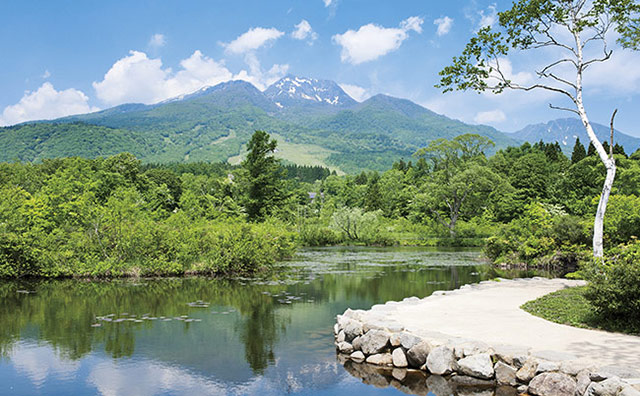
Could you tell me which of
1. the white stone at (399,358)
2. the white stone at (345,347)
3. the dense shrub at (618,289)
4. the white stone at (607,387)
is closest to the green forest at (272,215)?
the dense shrub at (618,289)

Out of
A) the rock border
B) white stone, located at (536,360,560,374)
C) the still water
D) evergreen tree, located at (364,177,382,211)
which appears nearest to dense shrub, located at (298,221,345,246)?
evergreen tree, located at (364,177,382,211)

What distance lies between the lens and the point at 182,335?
1012cm

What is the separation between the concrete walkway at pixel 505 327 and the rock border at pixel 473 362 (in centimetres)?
30

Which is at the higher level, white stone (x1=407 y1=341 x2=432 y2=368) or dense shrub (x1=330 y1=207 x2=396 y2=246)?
dense shrub (x1=330 y1=207 x2=396 y2=246)

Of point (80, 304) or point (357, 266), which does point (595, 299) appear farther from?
point (357, 266)

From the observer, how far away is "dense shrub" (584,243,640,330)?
786cm

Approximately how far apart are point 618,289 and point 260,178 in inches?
1264

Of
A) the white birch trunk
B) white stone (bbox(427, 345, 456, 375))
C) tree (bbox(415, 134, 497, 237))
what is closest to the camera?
white stone (bbox(427, 345, 456, 375))

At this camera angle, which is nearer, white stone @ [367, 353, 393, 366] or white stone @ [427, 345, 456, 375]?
white stone @ [427, 345, 456, 375]

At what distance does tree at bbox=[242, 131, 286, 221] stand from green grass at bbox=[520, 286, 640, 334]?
2851 centimetres

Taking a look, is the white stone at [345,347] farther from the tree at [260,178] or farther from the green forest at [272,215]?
the tree at [260,178]

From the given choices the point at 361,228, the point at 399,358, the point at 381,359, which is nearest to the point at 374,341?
the point at 381,359

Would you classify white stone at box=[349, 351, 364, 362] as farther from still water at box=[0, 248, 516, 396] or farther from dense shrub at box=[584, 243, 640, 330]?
dense shrub at box=[584, 243, 640, 330]

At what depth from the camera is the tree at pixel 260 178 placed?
38.6 m
